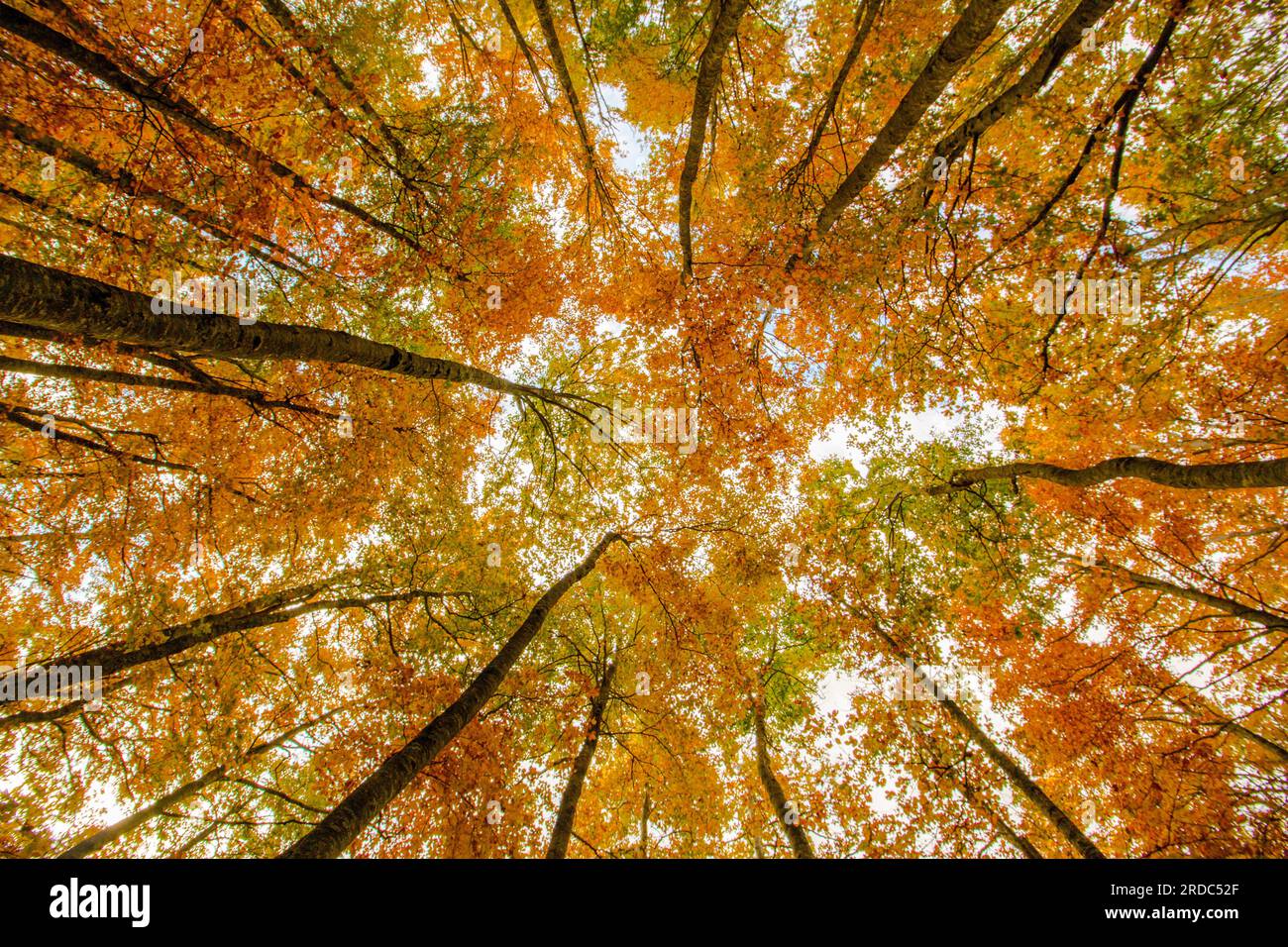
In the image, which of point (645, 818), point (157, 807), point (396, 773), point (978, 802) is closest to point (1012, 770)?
point (978, 802)

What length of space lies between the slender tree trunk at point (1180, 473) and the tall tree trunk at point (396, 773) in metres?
9.72

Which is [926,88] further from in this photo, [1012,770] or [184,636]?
[184,636]

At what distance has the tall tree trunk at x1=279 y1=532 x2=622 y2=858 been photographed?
13.1 ft

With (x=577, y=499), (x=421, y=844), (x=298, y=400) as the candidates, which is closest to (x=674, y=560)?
(x=577, y=499)

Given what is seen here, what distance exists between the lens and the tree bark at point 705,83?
4.37 meters

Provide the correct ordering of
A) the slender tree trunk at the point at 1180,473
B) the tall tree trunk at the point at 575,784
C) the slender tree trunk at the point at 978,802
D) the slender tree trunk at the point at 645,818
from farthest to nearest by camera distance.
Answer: the slender tree trunk at the point at 645,818
the slender tree trunk at the point at 978,802
the tall tree trunk at the point at 575,784
the slender tree trunk at the point at 1180,473

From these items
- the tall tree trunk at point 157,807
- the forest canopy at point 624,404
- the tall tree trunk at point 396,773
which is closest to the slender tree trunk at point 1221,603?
the forest canopy at point 624,404

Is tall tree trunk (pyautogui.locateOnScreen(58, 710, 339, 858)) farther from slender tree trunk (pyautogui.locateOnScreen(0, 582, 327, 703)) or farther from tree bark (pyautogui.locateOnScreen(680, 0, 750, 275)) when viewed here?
tree bark (pyautogui.locateOnScreen(680, 0, 750, 275))

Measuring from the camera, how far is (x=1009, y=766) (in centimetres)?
934

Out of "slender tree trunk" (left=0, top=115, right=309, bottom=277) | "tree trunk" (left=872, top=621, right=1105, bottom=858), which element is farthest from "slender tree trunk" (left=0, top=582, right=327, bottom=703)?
"tree trunk" (left=872, top=621, right=1105, bottom=858)

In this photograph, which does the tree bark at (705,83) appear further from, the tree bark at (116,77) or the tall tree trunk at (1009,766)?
the tall tree trunk at (1009,766)

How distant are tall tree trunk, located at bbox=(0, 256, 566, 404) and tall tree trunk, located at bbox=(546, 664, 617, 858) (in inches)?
318

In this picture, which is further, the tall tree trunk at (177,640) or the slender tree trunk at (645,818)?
the slender tree trunk at (645,818)

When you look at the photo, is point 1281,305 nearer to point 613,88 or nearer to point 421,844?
point 613,88
